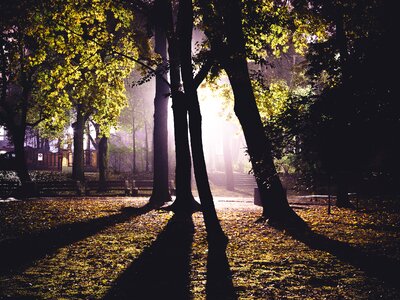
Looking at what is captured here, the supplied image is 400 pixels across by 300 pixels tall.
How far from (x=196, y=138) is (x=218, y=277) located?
3.19 metres

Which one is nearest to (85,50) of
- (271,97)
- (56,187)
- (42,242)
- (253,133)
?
(271,97)

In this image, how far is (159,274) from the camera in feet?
18.4

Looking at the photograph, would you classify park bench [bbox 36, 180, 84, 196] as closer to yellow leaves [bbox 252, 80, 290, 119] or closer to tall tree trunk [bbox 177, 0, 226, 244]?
yellow leaves [bbox 252, 80, 290, 119]

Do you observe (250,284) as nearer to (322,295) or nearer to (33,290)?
(322,295)

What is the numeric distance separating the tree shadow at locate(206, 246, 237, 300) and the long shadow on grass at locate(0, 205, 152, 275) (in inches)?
118

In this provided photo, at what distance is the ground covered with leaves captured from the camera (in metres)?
4.84

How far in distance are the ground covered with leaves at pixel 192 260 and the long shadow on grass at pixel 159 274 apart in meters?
0.01

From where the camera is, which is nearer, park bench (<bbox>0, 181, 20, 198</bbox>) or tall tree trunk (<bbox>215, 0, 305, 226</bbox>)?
tall tree trunk (<bbox>215, 0, 305, 226</bbox>)

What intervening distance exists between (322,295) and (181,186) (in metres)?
8.51

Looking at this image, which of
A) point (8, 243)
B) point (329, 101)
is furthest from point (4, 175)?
point (329, 101)

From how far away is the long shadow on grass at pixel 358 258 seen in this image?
17.4 ft

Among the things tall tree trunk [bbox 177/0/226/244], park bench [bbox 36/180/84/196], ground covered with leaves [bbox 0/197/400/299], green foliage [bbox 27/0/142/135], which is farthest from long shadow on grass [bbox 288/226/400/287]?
park bench [bbox 36/180/84/196]

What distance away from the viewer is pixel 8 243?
7.68 metres

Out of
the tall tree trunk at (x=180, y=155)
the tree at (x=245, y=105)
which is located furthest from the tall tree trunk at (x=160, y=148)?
the tree at (x=245, y=105)
